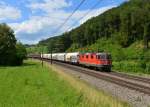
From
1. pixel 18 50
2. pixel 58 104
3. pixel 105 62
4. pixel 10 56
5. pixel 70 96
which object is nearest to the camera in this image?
pixel 58 104

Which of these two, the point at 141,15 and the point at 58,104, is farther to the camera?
the point at 141,15

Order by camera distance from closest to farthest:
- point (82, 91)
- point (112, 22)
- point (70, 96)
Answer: point (70, 96), point (82, 91), point (112, 22)

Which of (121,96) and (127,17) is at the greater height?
(127,17)

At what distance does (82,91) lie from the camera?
29.2 metres

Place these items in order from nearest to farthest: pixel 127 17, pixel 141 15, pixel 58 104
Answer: pixel 58 104 < pixel 141 15 < pixel 127 17

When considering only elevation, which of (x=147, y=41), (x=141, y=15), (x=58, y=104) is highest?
(x=141, y=15)

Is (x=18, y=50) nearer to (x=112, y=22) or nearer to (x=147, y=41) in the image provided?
(x=147, y=41)

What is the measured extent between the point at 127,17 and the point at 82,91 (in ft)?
423

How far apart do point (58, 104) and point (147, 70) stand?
34142mm

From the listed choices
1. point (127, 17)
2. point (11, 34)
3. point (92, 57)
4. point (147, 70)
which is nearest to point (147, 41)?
point (127, 17)

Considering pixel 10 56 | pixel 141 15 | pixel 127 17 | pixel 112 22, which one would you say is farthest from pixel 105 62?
pixel 112 22

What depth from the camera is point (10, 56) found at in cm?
11338

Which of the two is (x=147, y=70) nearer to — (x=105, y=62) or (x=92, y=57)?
(x=105, y=62)

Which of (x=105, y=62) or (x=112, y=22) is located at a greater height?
(x=112, y=22)
